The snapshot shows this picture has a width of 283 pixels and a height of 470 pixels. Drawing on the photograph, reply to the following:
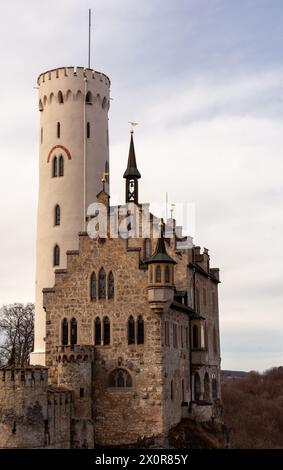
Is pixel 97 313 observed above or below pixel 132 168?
below

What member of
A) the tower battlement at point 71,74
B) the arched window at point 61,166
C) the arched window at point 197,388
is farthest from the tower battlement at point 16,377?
the tower battlement at point 71,74

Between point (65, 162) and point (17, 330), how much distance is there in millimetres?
33555

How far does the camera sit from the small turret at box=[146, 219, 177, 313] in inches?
2078

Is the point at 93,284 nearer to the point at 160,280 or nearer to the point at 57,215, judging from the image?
the point at 160,280

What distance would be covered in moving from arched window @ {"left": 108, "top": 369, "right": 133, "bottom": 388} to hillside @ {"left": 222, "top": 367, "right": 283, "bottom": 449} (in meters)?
23.3

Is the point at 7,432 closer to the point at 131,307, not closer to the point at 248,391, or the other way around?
the point at 131,307

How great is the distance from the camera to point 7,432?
45844mm

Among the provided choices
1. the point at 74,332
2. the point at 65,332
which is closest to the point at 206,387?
the point at 74,332

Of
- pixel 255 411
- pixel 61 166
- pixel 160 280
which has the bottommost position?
pixel 255 411

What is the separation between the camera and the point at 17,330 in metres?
94.7

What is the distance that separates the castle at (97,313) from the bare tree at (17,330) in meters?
26.8

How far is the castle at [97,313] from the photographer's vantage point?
50.8m

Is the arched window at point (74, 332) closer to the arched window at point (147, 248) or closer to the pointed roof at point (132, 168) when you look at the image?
the arched window at point (147, 248)

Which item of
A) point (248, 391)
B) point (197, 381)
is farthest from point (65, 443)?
point (248, 391)
